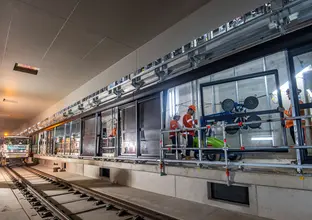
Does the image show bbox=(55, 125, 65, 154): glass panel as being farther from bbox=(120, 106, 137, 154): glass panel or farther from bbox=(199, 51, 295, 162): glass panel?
bbox=(199, 51, 295, 162): glass panel

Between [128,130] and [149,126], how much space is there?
1100mm

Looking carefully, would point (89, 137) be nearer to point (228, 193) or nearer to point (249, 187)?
point (228, 193)

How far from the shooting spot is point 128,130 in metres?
6.49

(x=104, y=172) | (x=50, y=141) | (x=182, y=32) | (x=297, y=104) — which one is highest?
(x=182, y=32)

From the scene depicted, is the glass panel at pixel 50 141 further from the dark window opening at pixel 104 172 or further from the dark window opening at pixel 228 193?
the dark window opening at pixel 228 193

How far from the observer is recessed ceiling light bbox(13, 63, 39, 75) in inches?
277

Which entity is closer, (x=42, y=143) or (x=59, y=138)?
(x=59, y=138)

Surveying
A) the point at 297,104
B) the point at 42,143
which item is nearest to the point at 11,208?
the point at 297,104

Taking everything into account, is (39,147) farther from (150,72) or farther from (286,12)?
(286,12)

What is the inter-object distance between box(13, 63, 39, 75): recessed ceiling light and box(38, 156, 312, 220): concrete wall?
519 centimetres

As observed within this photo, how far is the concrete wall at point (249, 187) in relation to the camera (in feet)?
Result: 8.88

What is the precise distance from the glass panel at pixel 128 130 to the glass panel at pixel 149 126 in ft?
1.41

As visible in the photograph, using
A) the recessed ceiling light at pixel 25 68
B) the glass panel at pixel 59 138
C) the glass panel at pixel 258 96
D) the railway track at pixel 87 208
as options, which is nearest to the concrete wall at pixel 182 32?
the glass panel at pixel 258 96

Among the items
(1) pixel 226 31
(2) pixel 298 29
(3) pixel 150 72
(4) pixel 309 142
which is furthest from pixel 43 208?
(4) pixel 309 142
